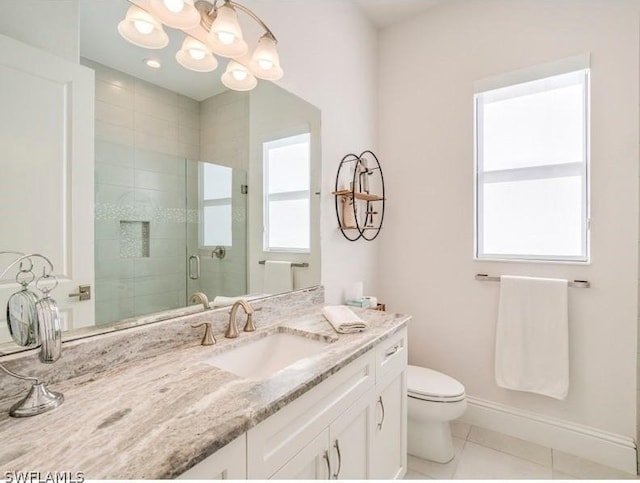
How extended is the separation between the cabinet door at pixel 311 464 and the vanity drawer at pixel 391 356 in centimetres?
40

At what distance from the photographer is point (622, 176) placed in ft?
5.60

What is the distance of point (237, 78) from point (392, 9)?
157cm

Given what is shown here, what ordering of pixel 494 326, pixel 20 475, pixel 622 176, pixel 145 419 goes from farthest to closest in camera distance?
pixel 494 326 < pixel 622 176 < pixel 145 419 < pixel 20 475

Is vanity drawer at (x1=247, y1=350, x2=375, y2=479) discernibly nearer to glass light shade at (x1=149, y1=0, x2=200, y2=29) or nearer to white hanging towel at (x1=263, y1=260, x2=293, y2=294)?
white hanging towel at (x1=263, y1=260, x2=293, y2=294)

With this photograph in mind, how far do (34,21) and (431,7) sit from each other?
238 cm

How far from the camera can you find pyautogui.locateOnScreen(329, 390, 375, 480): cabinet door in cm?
103

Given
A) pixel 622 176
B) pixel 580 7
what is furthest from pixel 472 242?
pixel 580 7

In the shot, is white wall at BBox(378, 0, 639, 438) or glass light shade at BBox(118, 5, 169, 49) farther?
white wall at BBox(378, 0, 639, 438)

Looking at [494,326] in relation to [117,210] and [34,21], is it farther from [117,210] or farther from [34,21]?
[34,21]

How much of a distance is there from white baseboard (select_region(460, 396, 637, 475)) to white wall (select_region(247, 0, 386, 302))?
1080 mm

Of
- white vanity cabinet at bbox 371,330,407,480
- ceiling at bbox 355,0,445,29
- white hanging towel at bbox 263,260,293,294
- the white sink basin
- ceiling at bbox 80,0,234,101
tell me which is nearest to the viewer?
ceiling at bbox 80,0,234,101

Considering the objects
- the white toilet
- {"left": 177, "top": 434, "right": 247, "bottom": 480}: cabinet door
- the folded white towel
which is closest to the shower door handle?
the folded white towel

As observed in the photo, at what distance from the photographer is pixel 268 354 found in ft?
4.44

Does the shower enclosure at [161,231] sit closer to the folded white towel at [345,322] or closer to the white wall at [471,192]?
the folded white towel at [345,322]
